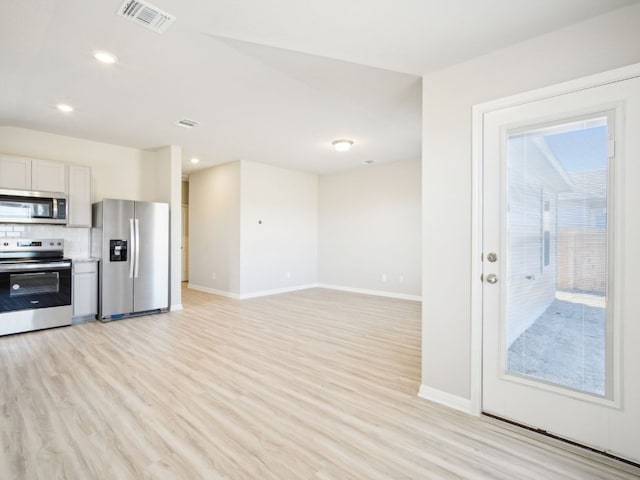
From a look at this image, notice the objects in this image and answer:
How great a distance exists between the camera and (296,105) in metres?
3.60

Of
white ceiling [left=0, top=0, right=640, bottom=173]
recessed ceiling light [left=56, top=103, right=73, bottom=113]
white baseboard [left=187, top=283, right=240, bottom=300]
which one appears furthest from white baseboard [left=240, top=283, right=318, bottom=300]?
recessed ceiling light [left=56, top=103, right=73, bottom=113]

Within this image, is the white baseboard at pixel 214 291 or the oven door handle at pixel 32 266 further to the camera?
the white baseboard at pixel 214 291

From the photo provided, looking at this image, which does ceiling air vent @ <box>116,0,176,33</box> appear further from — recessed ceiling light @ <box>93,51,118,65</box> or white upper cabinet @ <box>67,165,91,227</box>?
white upper cabinet @ <box>67,165,91,227</box>

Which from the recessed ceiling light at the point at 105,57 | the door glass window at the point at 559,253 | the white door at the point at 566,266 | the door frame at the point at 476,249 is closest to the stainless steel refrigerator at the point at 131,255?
the recessed ceiling light at the point at 105,57

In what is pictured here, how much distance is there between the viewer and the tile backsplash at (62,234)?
4254 millimetres

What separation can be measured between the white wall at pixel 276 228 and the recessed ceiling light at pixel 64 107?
9.72 ft

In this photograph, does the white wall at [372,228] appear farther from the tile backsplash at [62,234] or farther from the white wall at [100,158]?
the tile backsplash at [62,234]

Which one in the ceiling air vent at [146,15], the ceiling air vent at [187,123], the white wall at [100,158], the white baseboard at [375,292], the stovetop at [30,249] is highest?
the ceiling air vent at [187,123]

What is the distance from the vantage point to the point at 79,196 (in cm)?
458

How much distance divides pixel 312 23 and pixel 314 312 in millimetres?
4131

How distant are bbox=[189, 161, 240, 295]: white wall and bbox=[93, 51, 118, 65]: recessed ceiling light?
144 inches

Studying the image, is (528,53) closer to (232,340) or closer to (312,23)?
(312,23)

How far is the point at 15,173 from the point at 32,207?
1.50ft

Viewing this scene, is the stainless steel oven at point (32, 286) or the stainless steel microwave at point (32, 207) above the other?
A: the stainless steel microwave at point (32, 207)
